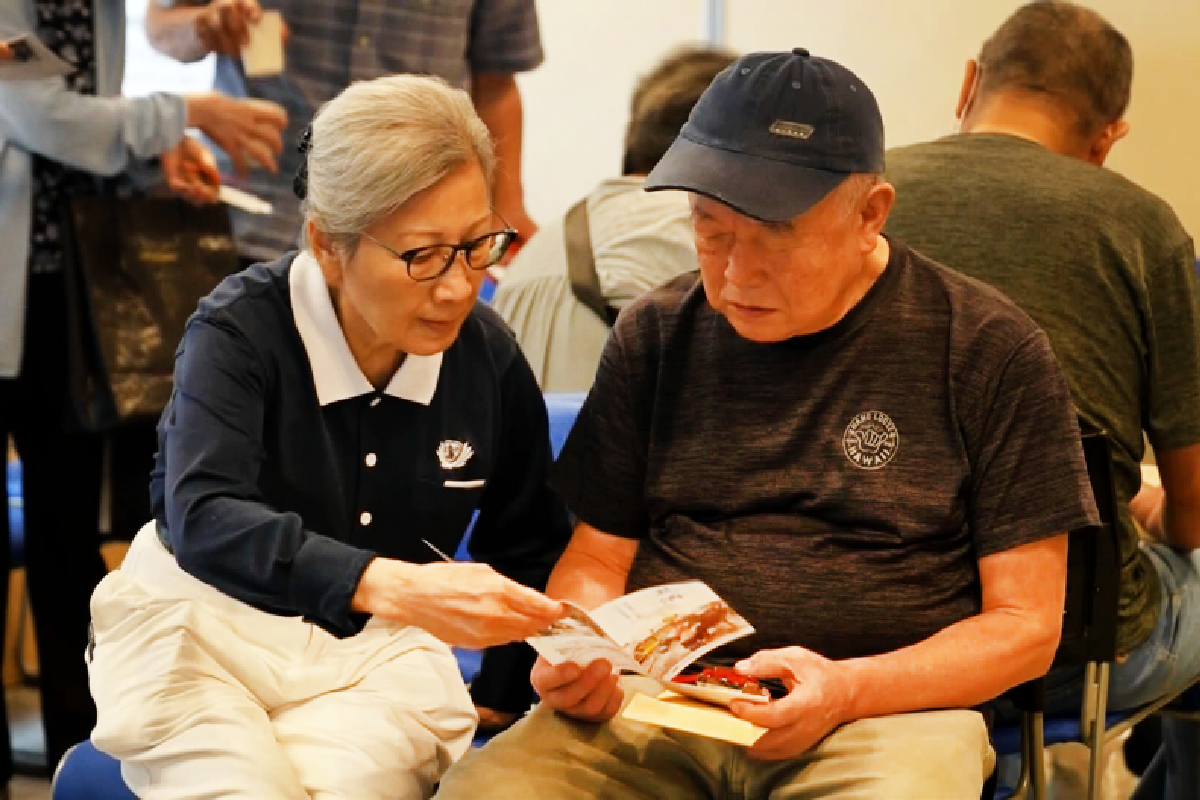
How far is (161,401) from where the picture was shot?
3307mm

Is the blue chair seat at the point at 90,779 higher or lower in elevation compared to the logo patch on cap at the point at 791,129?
lower

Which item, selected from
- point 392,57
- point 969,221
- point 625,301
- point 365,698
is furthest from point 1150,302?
point 392,57

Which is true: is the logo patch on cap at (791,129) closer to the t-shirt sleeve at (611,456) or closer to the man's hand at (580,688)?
the t-shirt sleeve at (611,456)

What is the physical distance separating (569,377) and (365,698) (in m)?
1.27

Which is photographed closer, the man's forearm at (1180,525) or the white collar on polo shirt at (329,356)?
the white collar on polo shirt at (329,356)

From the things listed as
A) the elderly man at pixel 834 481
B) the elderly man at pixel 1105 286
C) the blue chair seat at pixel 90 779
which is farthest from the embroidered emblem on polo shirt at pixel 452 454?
the elderly man at pixel 1105 286

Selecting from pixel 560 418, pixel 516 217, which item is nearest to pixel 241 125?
pixel 516 217

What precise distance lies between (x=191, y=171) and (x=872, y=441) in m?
1.80

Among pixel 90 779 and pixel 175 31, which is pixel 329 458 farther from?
pixel 175 31

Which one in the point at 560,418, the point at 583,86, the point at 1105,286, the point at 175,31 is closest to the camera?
the point at 1105,286

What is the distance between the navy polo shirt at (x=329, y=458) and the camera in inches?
79.5

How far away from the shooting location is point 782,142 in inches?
81.4

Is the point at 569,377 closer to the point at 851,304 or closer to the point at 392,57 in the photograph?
the point at 392,57

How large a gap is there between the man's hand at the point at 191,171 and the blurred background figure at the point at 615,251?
640 millimetres
